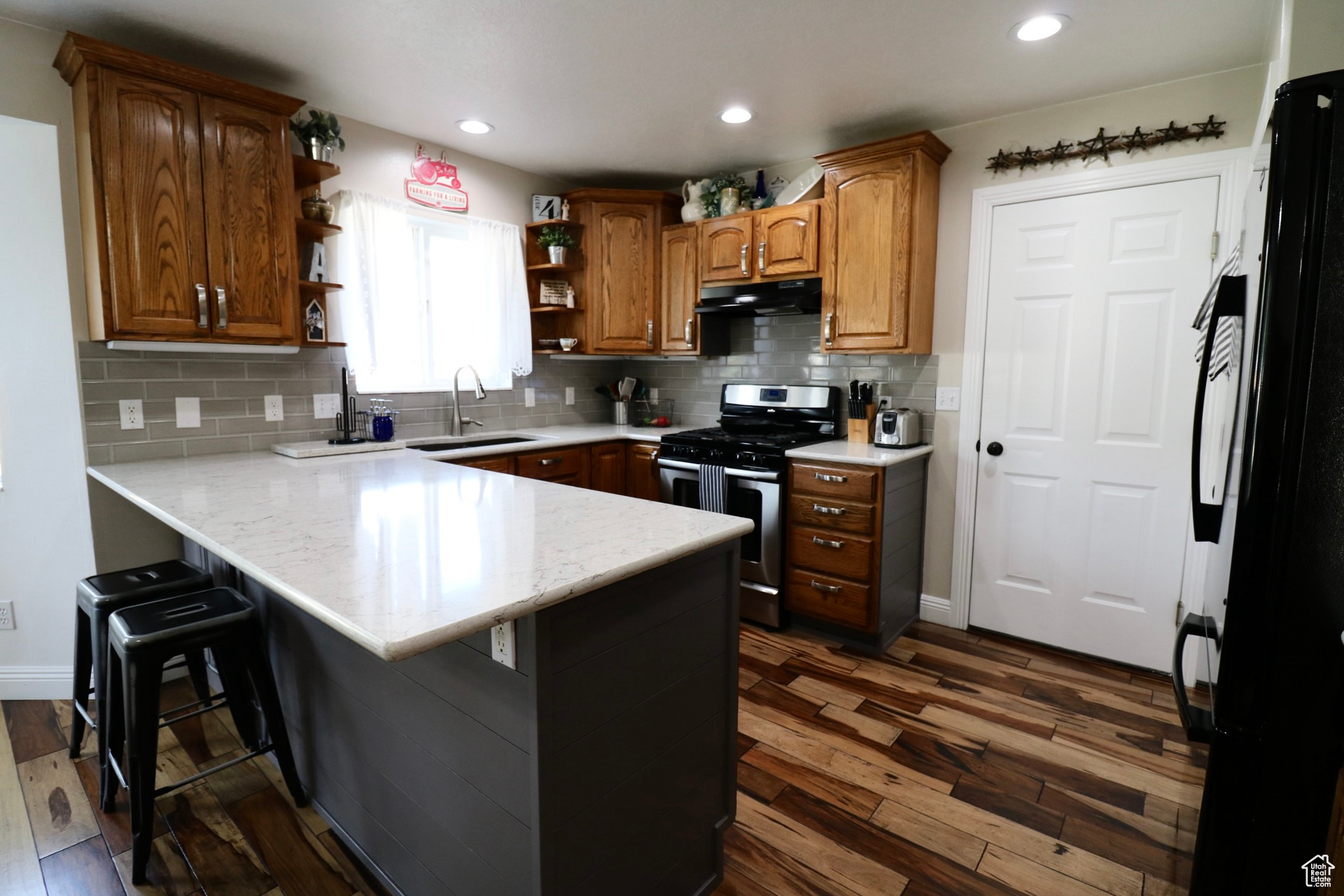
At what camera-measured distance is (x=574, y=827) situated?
4.01 ft

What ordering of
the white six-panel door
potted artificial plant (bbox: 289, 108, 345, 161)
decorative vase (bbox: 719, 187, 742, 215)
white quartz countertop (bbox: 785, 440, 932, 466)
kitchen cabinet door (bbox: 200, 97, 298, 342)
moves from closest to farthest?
kitchen cabinet door (bbox: 200, 97, 298, 342), the white six-panel door, potted artificial plant (bbox: 289, 108, 345, 161), white quartz countertop (bbox: 785, 440, 932, 466), decorative vase (bbox: 719, 187, 742, 215)

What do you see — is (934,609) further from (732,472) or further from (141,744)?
(141,744)

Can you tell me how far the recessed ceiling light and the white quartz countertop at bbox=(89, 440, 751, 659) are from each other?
1.92 metres

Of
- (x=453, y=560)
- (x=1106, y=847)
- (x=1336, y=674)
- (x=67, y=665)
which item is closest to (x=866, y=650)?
(x=1106, y=847)

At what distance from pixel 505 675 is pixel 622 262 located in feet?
10.0

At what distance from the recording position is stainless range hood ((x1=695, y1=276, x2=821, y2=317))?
3.30 metres

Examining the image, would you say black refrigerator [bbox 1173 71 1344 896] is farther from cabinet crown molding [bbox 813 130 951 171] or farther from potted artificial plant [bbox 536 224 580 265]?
potted artificial plant [bbox 536 224 580 265]

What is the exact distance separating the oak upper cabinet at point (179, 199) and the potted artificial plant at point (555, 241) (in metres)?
1.44

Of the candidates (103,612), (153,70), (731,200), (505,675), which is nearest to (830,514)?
(731,200)

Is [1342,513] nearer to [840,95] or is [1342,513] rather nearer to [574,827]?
[574,827]

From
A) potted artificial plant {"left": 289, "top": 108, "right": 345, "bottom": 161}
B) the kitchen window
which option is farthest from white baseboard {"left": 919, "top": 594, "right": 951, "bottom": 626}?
potted artificial plant {"left": 289, "top": 108, "right": 345, "bottom": 161}

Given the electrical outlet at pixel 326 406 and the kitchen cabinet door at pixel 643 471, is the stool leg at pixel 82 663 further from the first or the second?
the kitchen cabinet door at pixel 643 471

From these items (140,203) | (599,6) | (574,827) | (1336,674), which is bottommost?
(574,827)

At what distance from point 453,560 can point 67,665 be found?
7.99 ft
